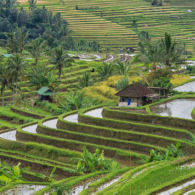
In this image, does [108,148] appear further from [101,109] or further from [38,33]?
[38,33]

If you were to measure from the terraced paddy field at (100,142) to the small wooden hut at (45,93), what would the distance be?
1845 cm

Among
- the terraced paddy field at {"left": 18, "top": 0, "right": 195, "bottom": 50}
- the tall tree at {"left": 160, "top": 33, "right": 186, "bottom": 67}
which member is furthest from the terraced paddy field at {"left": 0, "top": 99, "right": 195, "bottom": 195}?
the terraced paddy field at {"left": 18, "top": 0, "right": 195, "bottom": 50}

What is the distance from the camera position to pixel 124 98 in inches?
1817

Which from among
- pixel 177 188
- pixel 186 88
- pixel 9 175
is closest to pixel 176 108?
pixel 186 88

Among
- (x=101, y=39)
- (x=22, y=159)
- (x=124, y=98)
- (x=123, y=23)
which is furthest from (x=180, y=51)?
(x=123, y=23)

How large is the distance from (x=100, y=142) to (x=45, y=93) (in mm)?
26984

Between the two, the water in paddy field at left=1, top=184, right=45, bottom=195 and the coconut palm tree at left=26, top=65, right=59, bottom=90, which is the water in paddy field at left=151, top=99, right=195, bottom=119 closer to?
the water in paddy field at left=1, top=184, right=45, bottom=195

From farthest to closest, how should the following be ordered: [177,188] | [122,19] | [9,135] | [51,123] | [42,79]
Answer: [122,19] → [42,79] → [51,123] → [9,135] → [177,188]

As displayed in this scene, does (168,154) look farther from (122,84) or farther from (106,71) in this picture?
(106,71)

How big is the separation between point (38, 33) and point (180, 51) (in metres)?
71.1

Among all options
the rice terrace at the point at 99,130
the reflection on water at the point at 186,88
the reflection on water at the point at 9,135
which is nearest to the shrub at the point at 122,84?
the rice terrace at the point at 99,130

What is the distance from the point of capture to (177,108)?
41.1 m

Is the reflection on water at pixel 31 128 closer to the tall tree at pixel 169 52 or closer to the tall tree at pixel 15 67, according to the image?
the tall tree at pixel 169 52

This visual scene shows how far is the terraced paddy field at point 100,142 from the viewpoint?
27.4 meters
